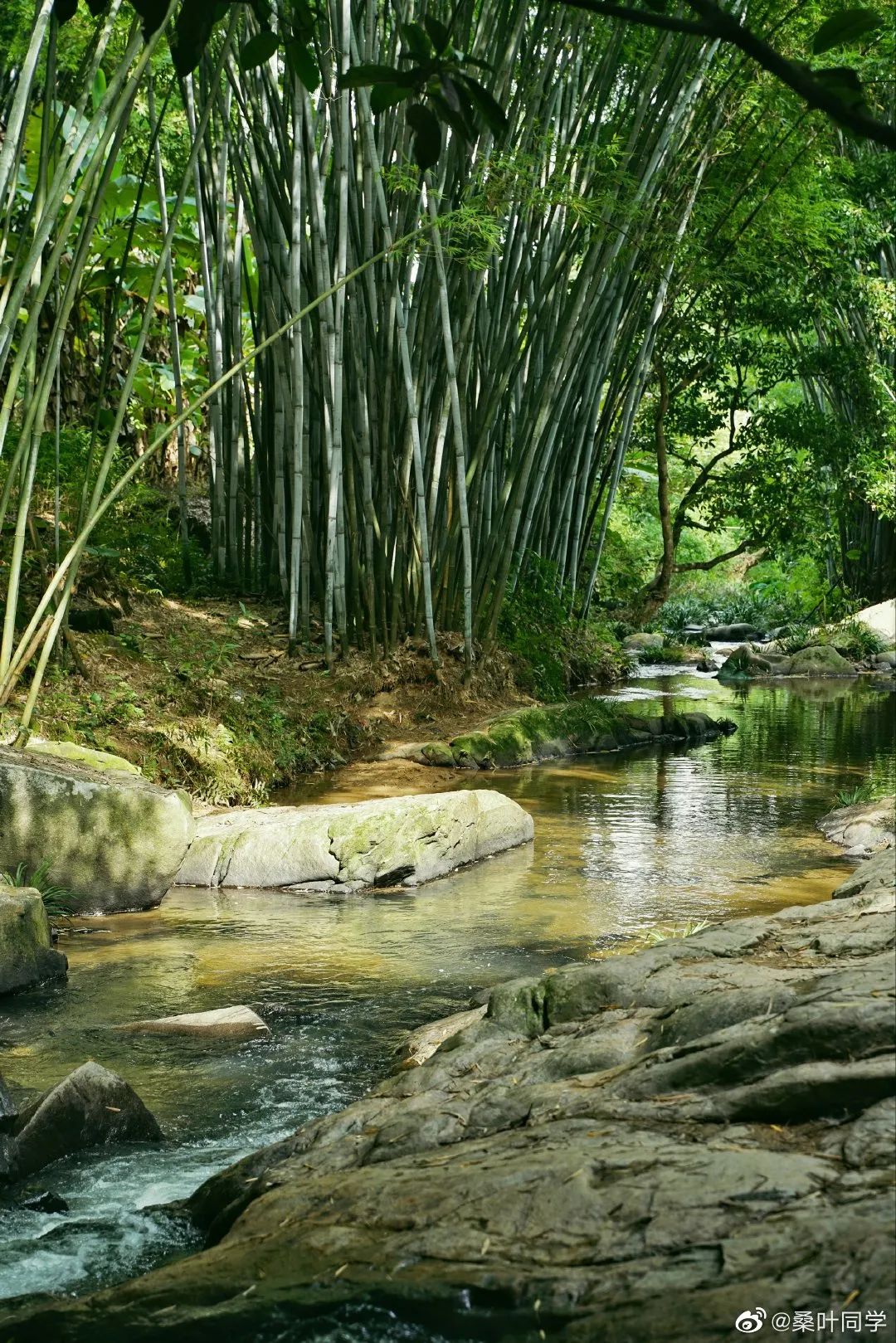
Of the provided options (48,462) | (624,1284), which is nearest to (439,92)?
(624,1284)

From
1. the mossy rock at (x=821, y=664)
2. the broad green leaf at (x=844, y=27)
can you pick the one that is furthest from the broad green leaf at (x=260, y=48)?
the mossy rock at (x=821, y=664)

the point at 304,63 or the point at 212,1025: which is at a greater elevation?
the point at 304,63

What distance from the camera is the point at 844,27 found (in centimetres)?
94

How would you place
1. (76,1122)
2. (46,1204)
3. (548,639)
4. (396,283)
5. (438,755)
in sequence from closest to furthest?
(46,1204) < (76,1122) < (438,755) < (396,283) < (548,639)

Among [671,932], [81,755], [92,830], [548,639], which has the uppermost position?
[548,639]

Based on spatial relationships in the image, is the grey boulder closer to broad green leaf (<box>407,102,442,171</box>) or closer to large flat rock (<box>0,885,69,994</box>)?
large flat rock (<box>0,885,69,994</box>)

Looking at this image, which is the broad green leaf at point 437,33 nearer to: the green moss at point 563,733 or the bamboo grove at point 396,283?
the bamboo grove at point 396,283

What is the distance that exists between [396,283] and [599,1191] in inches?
236

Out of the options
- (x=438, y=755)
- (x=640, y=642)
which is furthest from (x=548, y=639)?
(x=640, y=642)

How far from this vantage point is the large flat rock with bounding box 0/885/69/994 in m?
3.45

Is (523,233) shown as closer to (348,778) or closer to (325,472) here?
(325,472)

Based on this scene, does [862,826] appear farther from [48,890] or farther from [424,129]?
[424,129]

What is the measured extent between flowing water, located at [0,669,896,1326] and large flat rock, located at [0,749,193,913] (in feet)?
0.40

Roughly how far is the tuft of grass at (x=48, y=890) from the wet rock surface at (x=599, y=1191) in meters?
2.08
